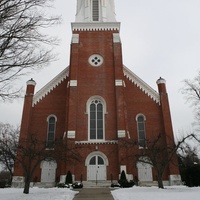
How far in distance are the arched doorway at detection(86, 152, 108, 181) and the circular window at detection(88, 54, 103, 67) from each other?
9.95m

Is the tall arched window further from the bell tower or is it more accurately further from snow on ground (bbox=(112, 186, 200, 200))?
snow on ground (bbox=(112, 186, 200, 200))

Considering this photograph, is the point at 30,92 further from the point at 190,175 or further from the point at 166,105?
the point at 190,175

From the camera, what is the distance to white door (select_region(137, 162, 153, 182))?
2402 cm

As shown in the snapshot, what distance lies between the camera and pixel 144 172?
79.9 ft

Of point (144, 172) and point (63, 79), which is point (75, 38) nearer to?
point (63, 79)

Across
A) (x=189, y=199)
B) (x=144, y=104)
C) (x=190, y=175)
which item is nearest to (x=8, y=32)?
(x=189, y=199)

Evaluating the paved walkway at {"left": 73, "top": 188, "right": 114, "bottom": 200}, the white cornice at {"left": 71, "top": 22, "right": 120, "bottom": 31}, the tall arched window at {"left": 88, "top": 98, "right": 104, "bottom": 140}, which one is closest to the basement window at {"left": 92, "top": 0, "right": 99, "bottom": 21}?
the white cornice at {"left": 71, "top": 22, "right": 120, "bottom": 31}

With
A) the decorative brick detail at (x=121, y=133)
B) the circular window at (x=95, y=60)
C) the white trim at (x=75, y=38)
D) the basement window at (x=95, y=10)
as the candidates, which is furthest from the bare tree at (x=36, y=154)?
the basement window at (x=95, y=10)

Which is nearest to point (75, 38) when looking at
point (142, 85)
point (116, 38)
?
point (116, 38)

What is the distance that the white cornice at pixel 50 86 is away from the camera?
27.1 meters

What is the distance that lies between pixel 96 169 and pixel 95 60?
12.0 meters

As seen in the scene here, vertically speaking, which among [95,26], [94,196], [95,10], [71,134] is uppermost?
[95,10]

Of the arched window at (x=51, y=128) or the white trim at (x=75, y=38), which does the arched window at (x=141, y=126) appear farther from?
the white trim at (x=75, y=38)

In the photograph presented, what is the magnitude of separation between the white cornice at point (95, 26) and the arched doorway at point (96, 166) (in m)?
14.8
